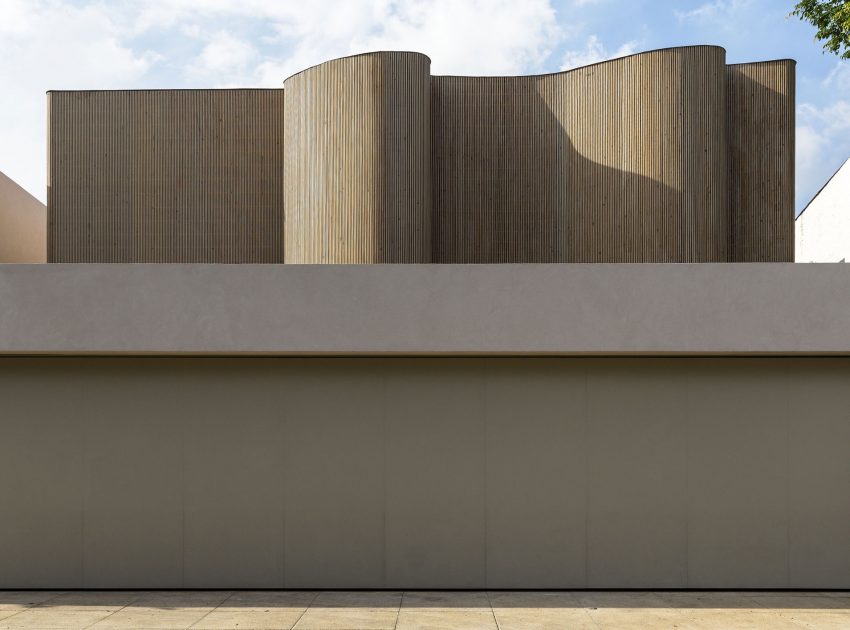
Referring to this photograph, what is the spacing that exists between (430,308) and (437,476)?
1.91m

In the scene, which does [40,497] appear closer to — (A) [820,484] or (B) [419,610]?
(B) [419,610]

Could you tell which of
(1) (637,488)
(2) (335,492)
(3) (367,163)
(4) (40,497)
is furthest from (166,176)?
(1) (637,488)

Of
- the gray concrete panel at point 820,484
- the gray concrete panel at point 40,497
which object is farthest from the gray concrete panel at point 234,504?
the gray concrete panel at point 820,484

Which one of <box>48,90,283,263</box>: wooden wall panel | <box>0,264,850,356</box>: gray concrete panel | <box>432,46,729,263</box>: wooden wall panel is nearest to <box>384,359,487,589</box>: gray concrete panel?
<box>0,264,850,356</box>: gray concrete panel

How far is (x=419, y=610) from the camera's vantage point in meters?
7.08

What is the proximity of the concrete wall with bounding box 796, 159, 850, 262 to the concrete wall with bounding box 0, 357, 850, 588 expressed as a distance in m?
15.6

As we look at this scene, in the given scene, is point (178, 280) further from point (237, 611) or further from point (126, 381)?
point (237, 611)

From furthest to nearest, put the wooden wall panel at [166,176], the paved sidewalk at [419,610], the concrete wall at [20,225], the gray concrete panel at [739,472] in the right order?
the concrete wall at [20,225] → the wooden wall panel at [166,176] → the gray concrete panel at [739,472] → the paved sidewalk at [419,610]

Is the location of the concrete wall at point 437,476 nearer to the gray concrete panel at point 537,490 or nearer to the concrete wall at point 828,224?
the gray concrete panel at point 537,490

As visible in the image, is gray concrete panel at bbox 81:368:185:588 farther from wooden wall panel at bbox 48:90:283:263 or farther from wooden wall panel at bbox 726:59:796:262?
wooden wall panel at bbox 726:59:796:262

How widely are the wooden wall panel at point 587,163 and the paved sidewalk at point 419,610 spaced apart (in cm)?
561

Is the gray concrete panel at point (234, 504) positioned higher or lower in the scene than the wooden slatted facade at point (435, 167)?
lower

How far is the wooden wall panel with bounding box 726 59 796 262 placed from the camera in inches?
460

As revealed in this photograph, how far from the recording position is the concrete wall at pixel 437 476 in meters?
7.80
